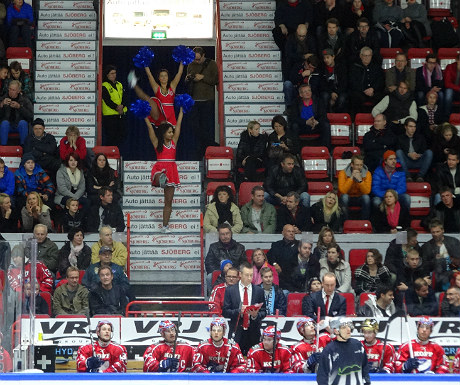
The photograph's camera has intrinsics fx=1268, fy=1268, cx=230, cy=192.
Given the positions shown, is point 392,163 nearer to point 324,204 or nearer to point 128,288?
point 324,204

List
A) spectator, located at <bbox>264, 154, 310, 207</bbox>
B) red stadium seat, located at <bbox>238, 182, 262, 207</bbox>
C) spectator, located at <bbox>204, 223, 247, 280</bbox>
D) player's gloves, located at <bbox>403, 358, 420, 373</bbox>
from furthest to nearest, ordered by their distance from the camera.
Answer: red stadium seat, located at <bbox>238, 182, 262, 207</bbox>, spectator, located at <bbox>264, 154, 310, 207</bbox>, spectator, located at <bbox>204, 223, 247, 280</bbox>, player's gloves, located at <bbox>403, 358, 420, 373</bbox>

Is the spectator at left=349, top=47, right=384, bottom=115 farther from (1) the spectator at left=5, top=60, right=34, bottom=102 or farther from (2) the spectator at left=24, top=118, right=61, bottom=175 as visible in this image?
(1) the spectator at left=5, top=60, right=34, bottom=102

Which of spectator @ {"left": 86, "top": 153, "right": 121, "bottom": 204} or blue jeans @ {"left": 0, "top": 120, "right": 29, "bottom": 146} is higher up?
blue jeans @ {"left": 0, "top": 120, "right": 29, "bottom": 146}

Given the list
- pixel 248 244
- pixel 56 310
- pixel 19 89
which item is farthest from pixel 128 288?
pixel 19 89

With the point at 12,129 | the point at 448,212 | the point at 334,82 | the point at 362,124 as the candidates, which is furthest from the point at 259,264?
the point at 12,129

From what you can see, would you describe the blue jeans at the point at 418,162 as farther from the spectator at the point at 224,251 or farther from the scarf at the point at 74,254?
the scarf at the point at 74,254

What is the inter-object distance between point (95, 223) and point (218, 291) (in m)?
2.44

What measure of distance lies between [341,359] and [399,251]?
4.02 metres

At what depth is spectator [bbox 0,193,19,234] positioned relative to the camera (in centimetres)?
1458

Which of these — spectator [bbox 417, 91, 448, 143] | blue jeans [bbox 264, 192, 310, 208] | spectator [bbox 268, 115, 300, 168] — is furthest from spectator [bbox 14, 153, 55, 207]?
spectator [bbox 417, 91, 448, 143]

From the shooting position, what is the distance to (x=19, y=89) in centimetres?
1606

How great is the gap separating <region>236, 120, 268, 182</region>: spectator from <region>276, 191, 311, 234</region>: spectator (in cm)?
102

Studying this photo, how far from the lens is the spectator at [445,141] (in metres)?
16.0

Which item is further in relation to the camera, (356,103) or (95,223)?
(356,103)
